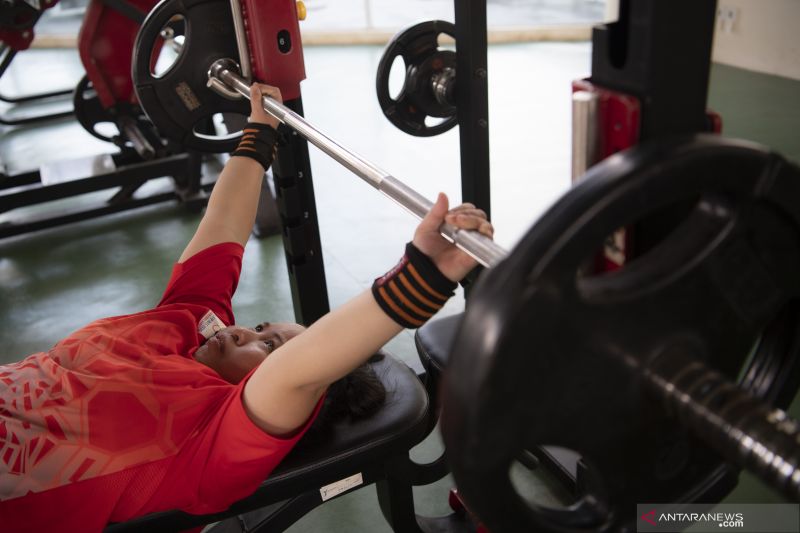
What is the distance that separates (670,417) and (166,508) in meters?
0.94

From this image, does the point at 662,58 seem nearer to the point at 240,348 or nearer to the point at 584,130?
the point at 584,130

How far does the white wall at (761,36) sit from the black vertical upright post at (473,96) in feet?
13.7

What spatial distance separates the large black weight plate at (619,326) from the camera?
0.60 meters

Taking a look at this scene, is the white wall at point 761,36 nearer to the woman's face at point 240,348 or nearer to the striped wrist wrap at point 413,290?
the woman's face at point 240,348

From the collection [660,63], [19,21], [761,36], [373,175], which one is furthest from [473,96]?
[761,36]

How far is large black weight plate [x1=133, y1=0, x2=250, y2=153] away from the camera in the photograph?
1838 millimetres

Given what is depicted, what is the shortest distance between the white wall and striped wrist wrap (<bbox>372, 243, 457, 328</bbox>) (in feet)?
15.9

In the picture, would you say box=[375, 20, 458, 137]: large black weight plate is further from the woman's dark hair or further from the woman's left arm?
the woman's dark hair

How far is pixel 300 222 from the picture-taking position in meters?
2.14

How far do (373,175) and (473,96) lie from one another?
505 millimetres

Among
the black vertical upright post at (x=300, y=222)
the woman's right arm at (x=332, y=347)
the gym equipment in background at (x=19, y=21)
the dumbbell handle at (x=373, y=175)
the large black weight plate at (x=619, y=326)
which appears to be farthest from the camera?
the gym equipment in background at (x=19, y=21)

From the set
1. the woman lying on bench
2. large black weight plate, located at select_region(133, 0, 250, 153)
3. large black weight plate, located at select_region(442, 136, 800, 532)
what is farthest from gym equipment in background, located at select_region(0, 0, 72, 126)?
large black weight plate, located at select_region(442, 136, 800, 532)

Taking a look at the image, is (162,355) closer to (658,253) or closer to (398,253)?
(658,253)

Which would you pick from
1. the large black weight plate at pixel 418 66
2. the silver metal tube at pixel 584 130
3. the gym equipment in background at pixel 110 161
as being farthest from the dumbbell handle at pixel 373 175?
the gym equipment in background at pixel 110 161
